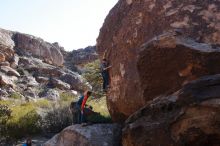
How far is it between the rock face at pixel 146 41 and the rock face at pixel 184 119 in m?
1.63

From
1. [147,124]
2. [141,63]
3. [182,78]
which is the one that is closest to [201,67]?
[182,78]

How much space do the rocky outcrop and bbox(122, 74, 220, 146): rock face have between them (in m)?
32.3

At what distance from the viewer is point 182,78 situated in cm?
877

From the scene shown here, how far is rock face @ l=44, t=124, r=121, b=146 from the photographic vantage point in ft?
34.6

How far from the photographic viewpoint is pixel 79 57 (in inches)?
1623

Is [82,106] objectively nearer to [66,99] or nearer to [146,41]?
[146,41]

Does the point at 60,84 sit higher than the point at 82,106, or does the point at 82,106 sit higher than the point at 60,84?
the point at 60,84

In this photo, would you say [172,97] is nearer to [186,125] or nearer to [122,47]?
[186,125]

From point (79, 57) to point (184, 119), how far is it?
35156mm

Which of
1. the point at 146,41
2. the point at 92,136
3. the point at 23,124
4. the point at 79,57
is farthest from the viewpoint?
the point at 79,57

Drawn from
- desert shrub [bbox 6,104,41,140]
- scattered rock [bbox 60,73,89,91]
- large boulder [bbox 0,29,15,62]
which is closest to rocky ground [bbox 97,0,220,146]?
desert shrub [bbox 6,104,41,140]

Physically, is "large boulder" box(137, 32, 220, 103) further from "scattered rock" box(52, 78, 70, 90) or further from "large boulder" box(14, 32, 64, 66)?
"large boulder" box(14, 32, 64, 66)

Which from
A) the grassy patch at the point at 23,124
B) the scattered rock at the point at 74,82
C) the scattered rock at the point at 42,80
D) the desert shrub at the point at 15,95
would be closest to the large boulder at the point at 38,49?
the scattered rock at the point at 74,82

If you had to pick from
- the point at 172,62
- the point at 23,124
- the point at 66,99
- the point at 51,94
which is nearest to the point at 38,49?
the point at 51,94
